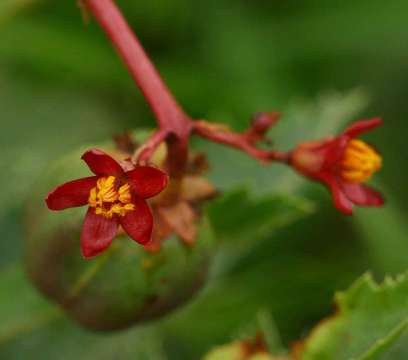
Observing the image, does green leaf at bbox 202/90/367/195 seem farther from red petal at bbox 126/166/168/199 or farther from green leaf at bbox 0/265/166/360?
red petal at bbox 126/166/168/199

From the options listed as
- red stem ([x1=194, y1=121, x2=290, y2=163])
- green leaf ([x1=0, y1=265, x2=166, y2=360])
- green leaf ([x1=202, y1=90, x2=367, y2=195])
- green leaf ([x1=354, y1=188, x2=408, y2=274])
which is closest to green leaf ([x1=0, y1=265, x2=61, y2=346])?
green leaf ([x1=0, y1=265, x2=166, y2=360])

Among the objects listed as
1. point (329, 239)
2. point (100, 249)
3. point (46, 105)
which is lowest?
point (329, 239)

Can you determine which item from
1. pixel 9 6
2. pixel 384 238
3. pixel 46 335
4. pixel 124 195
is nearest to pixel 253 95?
pixel 384 238

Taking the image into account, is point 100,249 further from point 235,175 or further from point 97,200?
point 235,175

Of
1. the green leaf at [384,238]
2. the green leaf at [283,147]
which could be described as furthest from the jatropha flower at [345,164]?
the green leaf at [384,238]

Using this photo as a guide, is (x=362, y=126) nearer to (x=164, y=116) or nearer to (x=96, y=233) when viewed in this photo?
(x=164, y=116)

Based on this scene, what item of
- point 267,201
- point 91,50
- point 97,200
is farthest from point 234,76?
point 97,200

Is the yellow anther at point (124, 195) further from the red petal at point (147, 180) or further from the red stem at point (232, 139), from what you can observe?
the red stem at point (232, 139)
